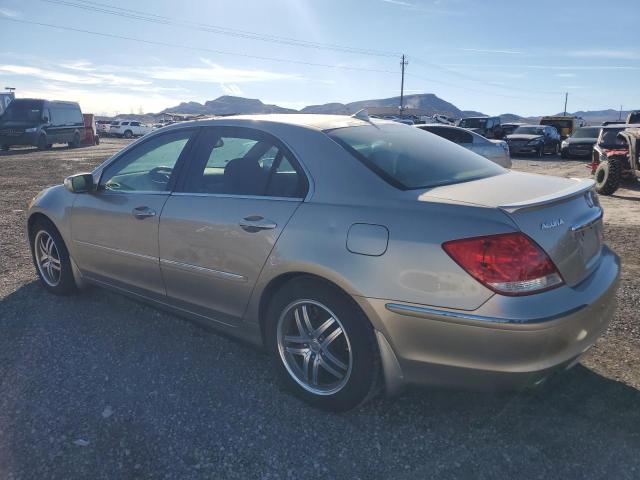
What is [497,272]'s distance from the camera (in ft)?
7.01

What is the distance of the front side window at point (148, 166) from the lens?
352 cm

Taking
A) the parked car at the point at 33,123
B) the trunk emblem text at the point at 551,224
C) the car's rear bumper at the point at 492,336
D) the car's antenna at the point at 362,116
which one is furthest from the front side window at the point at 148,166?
the parked car at the point at 33,123

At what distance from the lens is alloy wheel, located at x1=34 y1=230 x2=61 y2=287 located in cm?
443

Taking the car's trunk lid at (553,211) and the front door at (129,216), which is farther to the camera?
the front door at (129,216)

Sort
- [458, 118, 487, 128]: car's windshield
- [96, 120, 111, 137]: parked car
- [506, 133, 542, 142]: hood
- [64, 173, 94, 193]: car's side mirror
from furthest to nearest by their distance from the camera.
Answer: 1. [96, 120, 111, 137]: parked car
2. [458, 118, 487, 128]: car's windshield
3. [506, 133, 542, 142]: hood
4. [64, 173, 94, 193]: car's side mirror

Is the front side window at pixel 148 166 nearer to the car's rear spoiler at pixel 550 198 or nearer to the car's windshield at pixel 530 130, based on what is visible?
the car's rear spoiler at pixel 550 198

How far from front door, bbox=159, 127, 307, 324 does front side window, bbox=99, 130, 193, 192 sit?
226mm

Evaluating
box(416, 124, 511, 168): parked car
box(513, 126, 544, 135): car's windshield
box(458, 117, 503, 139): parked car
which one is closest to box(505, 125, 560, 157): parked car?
box(513, 126, 544, 135): car's windshield

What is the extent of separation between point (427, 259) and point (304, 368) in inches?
40.7

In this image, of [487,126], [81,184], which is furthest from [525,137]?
[81,184]

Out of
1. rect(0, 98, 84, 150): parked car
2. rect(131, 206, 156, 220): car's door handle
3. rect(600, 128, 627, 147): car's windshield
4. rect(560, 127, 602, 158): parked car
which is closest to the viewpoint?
rect(131, 206, 156, 220): car's door handle

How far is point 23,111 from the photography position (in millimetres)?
22406

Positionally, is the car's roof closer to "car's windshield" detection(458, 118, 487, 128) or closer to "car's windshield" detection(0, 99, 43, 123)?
"car's windshield" detection(0, 99, 43, 123)

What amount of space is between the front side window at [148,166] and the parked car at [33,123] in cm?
2225
